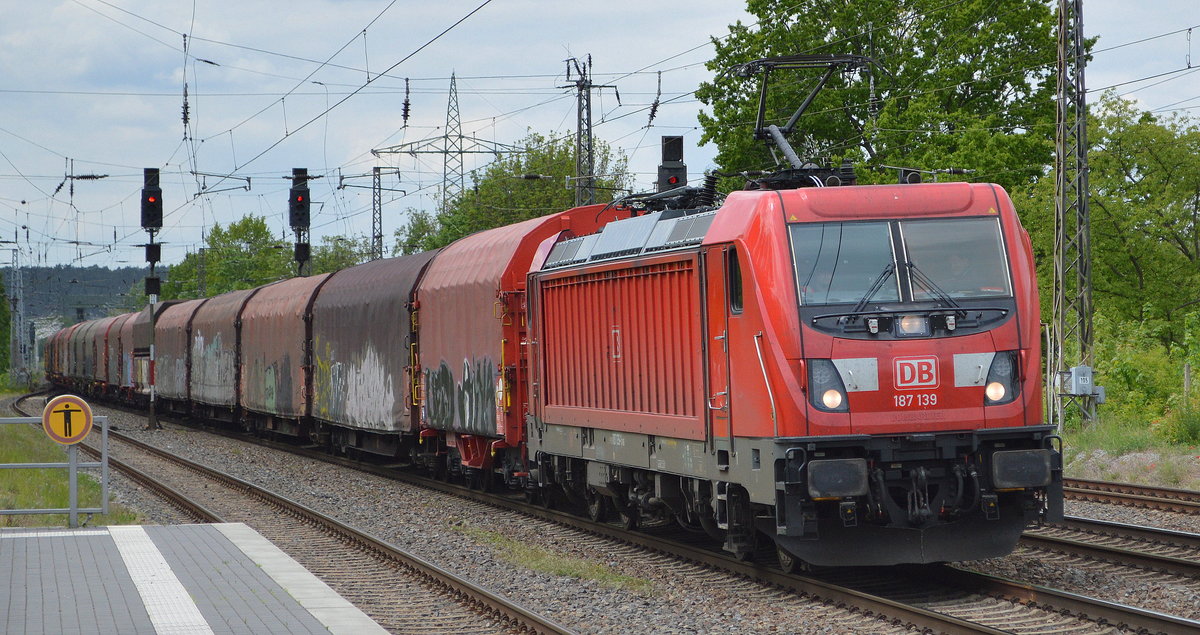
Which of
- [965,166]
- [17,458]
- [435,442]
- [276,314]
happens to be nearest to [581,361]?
[435,442]

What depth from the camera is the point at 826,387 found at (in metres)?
9.69

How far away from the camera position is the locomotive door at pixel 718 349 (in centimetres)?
1056

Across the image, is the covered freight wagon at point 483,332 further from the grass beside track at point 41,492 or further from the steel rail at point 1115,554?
the steel rail at point 1115,554

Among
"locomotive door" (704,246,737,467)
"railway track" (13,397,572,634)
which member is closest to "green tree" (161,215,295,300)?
"railway track" (13,397,572,634)

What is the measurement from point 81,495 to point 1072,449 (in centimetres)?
1469

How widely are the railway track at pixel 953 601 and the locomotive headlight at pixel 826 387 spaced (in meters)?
1.34

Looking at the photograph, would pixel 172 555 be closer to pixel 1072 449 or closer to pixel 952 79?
pixel 1072 449

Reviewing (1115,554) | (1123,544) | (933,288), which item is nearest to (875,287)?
(933,288)

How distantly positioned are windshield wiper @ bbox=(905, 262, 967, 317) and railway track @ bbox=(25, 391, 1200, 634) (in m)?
2.07

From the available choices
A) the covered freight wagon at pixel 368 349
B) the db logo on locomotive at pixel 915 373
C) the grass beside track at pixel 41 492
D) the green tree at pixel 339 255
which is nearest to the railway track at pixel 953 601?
the db logo on locomotive at pixel 915 373

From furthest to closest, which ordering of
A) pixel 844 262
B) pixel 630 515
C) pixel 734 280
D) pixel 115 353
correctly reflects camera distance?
1. pixel 115 353
2. pixel 630 515
3. pixel 734 280
4. pixel 844 262

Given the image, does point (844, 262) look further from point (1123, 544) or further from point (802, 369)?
point (1123, 544)

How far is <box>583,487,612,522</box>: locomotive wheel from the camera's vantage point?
14.9 meters

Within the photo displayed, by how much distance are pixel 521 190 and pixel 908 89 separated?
32101 mm
